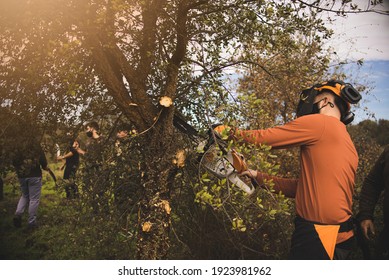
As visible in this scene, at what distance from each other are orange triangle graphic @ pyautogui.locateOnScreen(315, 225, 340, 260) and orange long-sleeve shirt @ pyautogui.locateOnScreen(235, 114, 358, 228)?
4 centimetres

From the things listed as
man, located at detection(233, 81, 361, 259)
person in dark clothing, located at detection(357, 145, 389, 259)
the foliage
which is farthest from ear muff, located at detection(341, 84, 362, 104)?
person in dark clothing, located at detection(357, 145, 389, 259)

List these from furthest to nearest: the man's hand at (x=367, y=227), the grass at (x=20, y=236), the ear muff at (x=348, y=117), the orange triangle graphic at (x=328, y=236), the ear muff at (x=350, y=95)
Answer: the grass at (x=20, y=236), the man's hand at (x=367, y=227), the ear muff at (x=348, y=117), the ear muff at (x=350, y=95), the orange triangle graphic at (x=328, y=236)

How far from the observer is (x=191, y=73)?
4473 millimetres

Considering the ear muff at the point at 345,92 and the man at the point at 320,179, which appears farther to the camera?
the ear muff at the point at 345,92

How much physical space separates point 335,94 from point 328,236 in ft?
3.48

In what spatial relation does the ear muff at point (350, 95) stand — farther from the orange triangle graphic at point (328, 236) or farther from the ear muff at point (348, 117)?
the orange triangle graphic at point (328, 236)

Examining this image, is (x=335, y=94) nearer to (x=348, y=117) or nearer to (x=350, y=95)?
(x=350, y=95)

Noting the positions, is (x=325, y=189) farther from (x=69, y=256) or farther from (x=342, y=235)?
(x=69, y=256)

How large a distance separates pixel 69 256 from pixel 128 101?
3.17 meters

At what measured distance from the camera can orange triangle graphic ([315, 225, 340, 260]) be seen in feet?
7.93

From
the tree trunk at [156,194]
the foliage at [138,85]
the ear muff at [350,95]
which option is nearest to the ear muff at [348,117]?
the ear muff at [350,95]

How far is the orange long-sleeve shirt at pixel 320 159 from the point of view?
2420 mm

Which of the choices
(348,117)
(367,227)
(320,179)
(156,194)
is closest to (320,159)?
(320,179)

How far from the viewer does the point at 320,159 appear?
2449 millimetres
